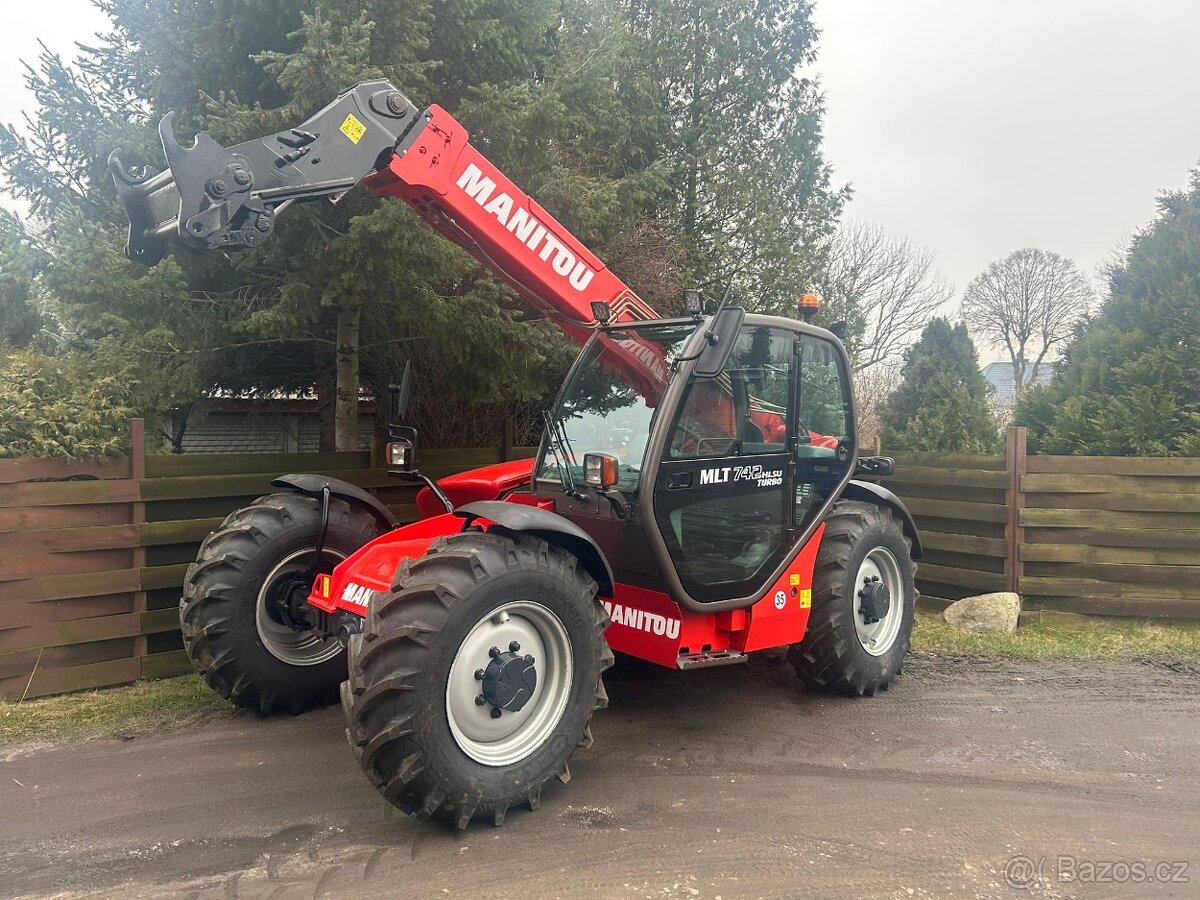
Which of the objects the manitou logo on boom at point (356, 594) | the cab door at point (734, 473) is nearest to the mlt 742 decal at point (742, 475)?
the cab door at point (734, 473)

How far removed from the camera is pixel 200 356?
279 inches

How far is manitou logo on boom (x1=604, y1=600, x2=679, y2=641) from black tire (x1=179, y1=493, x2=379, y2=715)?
1.56 m

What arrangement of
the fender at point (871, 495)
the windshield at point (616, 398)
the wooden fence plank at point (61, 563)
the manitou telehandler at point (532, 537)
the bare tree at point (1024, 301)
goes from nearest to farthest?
1. the manitou telehandler at point (532, 537)
2. the windshield at point (616, 398)
3. the wooden fence plank at point (61, 563)
4. the fender at point (871, 495)
5. the bare tree at point (1024, 301)

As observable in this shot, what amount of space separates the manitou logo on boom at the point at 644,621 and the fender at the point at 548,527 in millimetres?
459

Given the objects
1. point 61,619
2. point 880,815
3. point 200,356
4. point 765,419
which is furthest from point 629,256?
point 880,815

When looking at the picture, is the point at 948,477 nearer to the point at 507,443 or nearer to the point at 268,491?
the point at 507,443

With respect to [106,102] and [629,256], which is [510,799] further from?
[629,256]

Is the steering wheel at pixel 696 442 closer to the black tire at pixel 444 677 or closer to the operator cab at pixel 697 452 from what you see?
the operator cab at pixel 697 452

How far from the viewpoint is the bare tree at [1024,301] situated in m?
28.6

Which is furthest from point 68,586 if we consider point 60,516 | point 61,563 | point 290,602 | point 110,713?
point 290,602

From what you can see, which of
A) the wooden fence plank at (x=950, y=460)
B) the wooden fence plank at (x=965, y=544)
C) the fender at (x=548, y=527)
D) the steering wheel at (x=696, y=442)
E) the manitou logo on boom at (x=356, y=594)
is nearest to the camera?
the fender at (x=548, y=527)

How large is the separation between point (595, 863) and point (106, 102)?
6.76 m

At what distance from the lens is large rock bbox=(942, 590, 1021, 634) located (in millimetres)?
6828

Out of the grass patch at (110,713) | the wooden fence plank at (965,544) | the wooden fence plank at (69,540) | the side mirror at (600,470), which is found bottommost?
the grass patch at (110,713)
